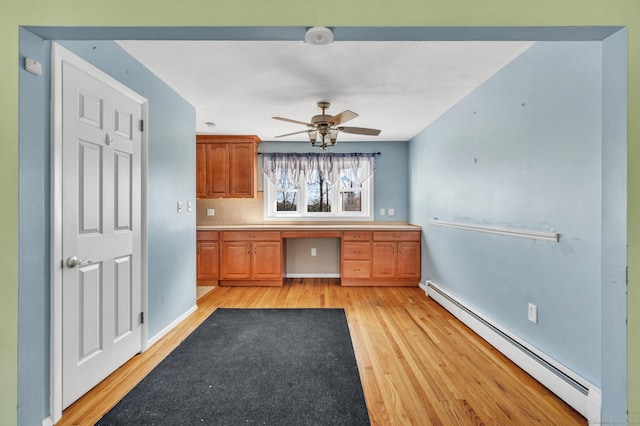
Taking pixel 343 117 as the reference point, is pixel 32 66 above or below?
below

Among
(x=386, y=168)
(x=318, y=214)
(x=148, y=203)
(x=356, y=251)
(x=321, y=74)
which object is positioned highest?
(x=321, y=74)

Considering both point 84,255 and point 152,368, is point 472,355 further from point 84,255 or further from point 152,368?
point 84,255

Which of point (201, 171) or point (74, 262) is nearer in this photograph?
point (74, 262)

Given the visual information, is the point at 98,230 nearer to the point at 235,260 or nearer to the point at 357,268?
the point at 235,260

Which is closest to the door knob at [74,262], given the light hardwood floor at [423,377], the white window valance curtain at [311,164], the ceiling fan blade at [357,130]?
the light hardwood floor at [423,377]

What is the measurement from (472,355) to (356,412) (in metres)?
1.18

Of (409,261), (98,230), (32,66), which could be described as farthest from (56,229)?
(409,261)

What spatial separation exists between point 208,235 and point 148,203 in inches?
81.2

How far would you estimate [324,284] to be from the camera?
459 cm

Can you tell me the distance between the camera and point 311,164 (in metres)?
4.98

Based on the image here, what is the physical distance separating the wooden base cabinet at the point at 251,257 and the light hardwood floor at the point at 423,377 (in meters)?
0.96

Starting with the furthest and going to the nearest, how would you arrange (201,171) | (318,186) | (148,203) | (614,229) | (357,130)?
(318,186) < (201,171) < (357,130) < (148,203) < (614,229)

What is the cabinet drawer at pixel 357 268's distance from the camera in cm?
440

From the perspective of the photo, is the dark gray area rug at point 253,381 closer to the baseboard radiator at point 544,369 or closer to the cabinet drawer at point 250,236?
the baseboard radiator at point 544,369
